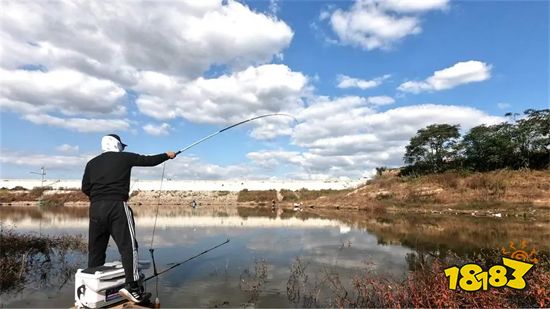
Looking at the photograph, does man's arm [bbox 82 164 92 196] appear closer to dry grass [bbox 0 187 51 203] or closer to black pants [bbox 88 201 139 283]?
black pants [bbox 88 201 139 283]

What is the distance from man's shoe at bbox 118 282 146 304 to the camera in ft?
20.6

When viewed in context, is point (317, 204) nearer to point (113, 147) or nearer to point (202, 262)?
point (202, 262)

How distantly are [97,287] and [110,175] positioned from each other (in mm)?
1730

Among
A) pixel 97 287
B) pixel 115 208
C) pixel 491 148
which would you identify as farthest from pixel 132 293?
pixel 491 148

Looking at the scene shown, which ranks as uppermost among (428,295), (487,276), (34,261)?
(487,276)

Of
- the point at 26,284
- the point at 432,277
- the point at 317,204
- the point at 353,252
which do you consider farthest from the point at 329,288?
the point at 317,204

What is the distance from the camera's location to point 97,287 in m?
5.98

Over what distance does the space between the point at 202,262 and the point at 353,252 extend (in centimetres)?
606

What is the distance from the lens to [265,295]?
364 inches

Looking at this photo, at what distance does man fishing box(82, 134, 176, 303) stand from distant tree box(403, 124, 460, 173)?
56.7 m

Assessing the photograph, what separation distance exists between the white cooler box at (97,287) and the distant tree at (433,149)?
187 ft

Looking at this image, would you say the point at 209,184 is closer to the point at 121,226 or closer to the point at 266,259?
the point at 266,259

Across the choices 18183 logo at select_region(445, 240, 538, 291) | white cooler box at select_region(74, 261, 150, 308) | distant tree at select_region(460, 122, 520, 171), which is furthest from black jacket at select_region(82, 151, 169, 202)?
distant tree at select_region(460, 122, 520, 171)

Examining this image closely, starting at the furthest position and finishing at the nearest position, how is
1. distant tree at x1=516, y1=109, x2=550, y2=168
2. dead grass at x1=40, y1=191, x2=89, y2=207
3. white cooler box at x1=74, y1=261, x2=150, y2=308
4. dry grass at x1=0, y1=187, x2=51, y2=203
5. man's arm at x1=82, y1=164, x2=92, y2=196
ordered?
1. dry grass at x1=0, y1=187, x2=51, y2=203
2. dead grass at x1=40, y1=191, x2=89, y2=207
3. distant tree at x1=516, y1=109, x2=550, y2=168
4. man's arm at x1=82, y1=164, x2=92, y2=196
5. white cooler box at x1=74, y1=261, x2=150, y2=308
